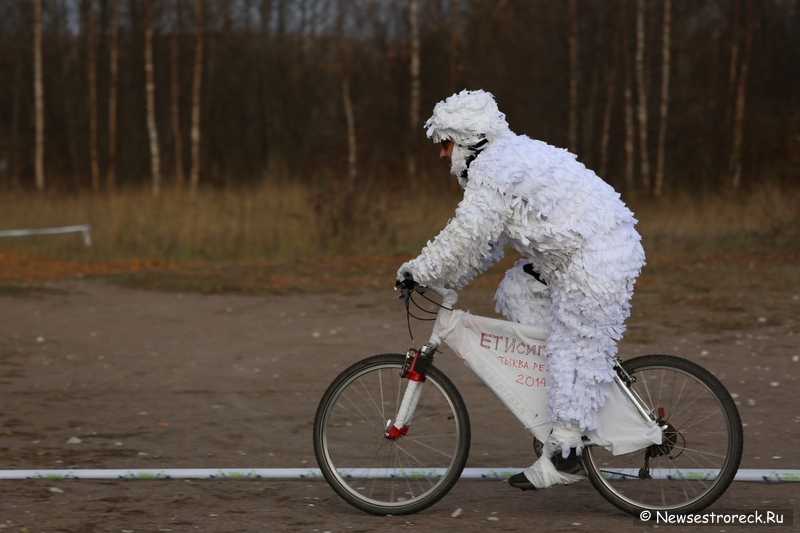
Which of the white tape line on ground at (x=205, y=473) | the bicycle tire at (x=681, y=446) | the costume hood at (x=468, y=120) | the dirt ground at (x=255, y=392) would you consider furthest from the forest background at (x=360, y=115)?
the costume hood at (x=468, y=120)

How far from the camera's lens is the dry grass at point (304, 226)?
61.3ft

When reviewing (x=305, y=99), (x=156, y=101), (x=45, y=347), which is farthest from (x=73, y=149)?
(x=45, y=347)

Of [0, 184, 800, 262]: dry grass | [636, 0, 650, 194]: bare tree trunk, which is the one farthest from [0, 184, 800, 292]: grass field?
[636, 0, 650, 194]: bare tree trunk

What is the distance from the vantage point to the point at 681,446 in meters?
5.02

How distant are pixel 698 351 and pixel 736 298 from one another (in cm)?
289

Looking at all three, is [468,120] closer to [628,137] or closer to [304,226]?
[304,226]

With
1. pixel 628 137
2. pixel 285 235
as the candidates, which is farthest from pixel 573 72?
pixel 285 235

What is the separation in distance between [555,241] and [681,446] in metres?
1.12

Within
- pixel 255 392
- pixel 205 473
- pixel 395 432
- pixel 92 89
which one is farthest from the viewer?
pixel 92 89

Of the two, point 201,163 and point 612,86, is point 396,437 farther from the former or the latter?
point 201,163

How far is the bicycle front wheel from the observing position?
5148 millimetres

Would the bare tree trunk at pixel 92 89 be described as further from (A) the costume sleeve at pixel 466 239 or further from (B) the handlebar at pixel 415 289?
(A) the costume sleeve at pixel 466 239

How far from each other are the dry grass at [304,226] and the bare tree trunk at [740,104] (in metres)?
7.14

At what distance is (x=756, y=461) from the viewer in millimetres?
6133
